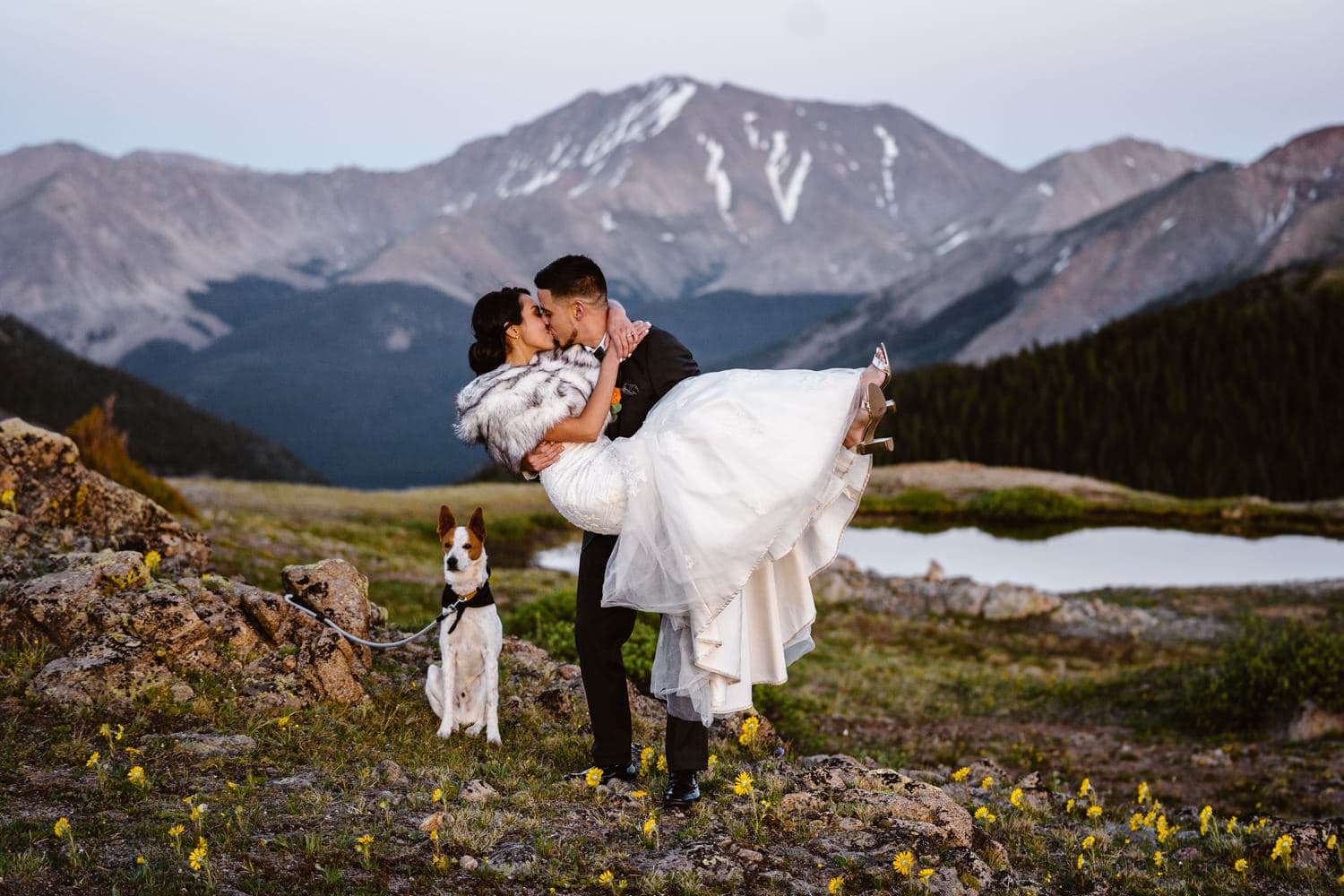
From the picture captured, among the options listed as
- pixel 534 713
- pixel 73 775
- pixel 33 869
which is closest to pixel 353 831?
pixel 33 869

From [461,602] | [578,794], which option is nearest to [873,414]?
[578,794]

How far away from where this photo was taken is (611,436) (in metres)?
6.82

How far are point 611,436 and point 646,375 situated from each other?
0.48 meters

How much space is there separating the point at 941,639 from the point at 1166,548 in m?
18.3

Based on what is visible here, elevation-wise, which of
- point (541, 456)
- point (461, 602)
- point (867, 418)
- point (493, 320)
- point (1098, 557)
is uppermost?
point (493, 320)

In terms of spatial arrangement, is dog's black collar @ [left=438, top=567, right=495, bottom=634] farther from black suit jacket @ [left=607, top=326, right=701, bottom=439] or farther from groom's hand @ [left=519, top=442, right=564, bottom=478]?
black suit jacket @ [left=607, top=326, right=701, bottom=439]

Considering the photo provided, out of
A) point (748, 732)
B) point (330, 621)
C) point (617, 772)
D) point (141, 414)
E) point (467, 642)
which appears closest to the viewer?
point (617, 772)

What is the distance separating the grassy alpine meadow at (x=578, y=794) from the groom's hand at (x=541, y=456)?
2.06 meters

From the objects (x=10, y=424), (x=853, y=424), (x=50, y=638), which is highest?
(x=10, y=424)

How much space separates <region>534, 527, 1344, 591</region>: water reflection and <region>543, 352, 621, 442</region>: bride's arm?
953 inches

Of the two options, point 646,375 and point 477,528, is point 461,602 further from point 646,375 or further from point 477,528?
point 646,375

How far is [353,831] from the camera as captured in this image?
570 cm

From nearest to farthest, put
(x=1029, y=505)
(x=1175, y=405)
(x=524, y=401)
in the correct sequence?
1. (x=524, y=401)
2. (x=1029, y=505)
3. (x=1175, y=405)

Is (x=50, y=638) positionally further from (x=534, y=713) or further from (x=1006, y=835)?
(x=1006, y=835)
